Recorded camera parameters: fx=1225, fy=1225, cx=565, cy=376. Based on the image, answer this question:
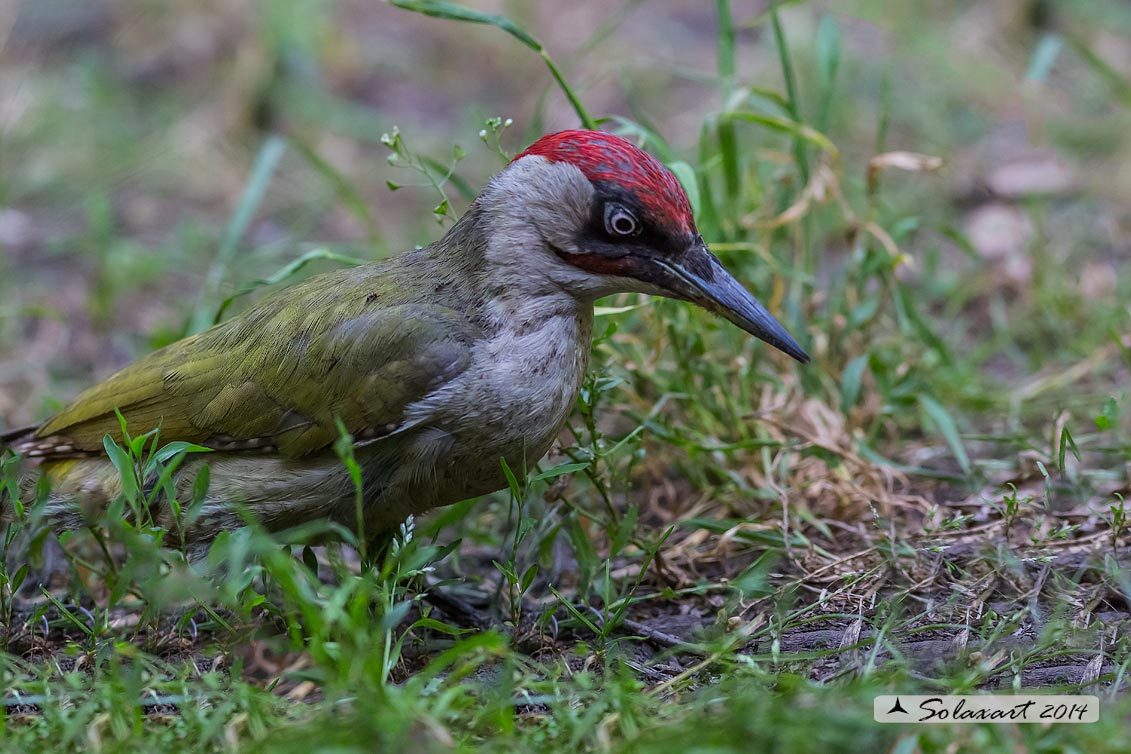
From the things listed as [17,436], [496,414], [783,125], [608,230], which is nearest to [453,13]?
[608,230]

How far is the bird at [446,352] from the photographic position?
3469 mm

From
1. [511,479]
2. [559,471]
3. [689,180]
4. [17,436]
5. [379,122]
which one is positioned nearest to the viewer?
[511,479]

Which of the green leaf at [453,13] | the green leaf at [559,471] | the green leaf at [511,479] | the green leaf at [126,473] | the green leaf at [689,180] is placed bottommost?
the green leaf at [559,471]

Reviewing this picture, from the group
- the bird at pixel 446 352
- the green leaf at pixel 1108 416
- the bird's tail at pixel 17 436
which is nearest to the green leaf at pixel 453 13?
the bird at pixel 446 352

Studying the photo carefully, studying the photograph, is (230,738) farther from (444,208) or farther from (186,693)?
(444,208)

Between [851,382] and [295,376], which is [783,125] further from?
[295,376]

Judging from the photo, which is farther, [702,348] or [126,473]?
[702,348]

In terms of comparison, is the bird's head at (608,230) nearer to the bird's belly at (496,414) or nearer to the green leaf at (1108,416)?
the bird's belly at (496,414)

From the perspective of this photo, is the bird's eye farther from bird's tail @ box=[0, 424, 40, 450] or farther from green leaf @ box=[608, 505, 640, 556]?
bird's tail @ box=[0, 424, 40, 450]

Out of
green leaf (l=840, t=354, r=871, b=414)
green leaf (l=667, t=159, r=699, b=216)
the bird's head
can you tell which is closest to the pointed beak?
the bird's head

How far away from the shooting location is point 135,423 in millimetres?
3861

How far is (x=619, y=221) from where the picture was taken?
3.50 metres

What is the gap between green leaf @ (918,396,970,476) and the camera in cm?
419

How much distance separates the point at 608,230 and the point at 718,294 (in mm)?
380
